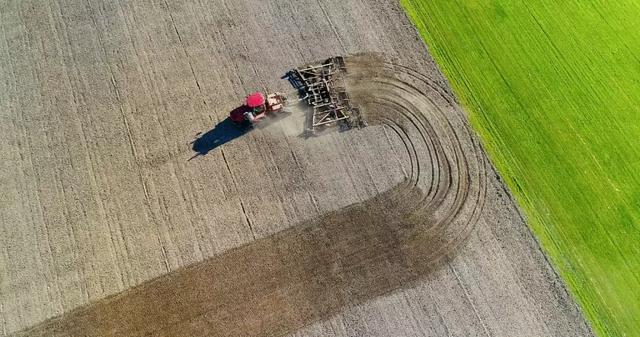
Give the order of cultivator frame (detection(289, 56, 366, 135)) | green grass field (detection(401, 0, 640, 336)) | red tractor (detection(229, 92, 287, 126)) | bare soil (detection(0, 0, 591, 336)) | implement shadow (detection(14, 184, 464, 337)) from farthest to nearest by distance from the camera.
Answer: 1. cultivator frame (detection(289, 56, 366, 135))
2. red tractor (detection(229, 92, 287, 126))
3. green grass field (detection(401, 0, 640, 336))
4. bare soil (detection(0, 0, 591, 336))
5. implement shadow (detection(14, 184, 464, 337))

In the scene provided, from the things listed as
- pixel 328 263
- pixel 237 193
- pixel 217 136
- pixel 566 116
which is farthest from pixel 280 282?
pixel 566 116

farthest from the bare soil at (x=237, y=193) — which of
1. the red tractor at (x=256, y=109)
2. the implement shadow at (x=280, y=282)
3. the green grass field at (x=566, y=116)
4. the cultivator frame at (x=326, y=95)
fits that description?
the green grass field at (x=566, y=116)

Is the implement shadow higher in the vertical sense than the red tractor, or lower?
lower

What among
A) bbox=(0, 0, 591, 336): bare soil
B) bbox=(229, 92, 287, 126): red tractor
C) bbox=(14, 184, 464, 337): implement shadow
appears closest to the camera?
bbox=(14, 184, 464, 337): implement shadow

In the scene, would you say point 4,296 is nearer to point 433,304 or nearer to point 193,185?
point 193,185

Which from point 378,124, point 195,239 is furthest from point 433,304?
point 195,239

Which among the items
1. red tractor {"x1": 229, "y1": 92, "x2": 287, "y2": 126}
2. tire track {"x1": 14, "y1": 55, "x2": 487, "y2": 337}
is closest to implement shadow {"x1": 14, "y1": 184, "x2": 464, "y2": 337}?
tire track {"x1": 14, "y1": 55, "x2": 487, "y2": 337}

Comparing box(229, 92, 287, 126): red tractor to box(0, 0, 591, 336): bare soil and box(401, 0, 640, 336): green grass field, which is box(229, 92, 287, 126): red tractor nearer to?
box(0, 0, 591, 336): bare soil
